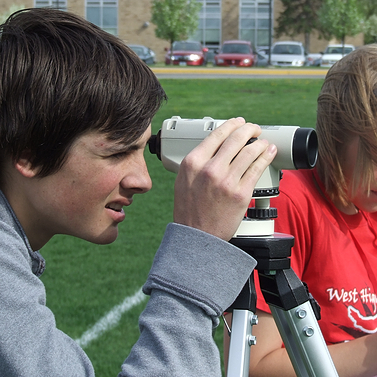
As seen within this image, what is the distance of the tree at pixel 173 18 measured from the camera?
32.7 meters

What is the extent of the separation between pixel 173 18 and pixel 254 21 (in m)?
10.1

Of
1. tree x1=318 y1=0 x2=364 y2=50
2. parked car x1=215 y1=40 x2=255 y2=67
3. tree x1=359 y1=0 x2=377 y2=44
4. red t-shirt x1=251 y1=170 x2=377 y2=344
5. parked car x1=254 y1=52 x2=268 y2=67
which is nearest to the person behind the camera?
red t-shirt x1=251 y1=170 x2=377 y2=344

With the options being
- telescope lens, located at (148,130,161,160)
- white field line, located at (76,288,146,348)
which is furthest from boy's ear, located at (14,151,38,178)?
white field line, located at (76,288,146,348)

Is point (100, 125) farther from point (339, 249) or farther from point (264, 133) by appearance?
point (339, 249)

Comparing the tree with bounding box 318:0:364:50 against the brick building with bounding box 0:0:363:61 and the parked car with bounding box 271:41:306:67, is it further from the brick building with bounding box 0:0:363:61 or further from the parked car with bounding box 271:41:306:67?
the brick building with bounding box 0:0:363:61

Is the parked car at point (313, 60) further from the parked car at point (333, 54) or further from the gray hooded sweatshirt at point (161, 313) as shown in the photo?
the gray hooded sweatshirt at point (161, 313)

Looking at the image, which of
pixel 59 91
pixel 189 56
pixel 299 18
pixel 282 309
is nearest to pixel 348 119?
pixel 282 309

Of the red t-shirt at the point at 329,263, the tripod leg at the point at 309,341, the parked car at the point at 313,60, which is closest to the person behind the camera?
the tripod leg at the point at 309,341

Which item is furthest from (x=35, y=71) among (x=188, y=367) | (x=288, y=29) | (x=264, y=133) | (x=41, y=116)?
(x=288, y=29)

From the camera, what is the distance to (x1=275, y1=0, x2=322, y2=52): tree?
1550 inches

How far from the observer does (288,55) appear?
2722 cm

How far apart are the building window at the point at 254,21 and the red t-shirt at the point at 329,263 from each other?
40418 mm

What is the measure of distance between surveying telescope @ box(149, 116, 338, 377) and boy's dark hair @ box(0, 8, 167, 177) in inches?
5.5

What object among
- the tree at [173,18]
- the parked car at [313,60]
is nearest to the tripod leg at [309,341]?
the parked car at [313,60]
